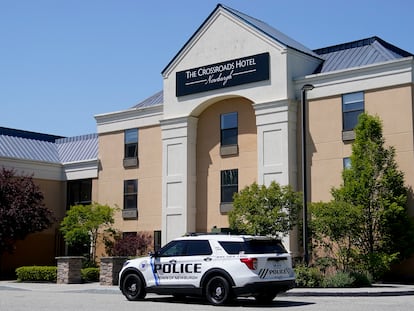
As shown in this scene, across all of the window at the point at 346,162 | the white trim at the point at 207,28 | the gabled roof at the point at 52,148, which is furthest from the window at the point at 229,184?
the gabled roof at the point at 52,148

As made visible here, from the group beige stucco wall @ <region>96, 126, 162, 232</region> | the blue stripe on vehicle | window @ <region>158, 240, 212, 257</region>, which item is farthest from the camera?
beige stucco wall @ <region>96, 126, 162, 232</region>

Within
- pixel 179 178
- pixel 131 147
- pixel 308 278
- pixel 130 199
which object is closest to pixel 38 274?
pixel 130 199

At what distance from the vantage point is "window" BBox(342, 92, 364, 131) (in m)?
29.8

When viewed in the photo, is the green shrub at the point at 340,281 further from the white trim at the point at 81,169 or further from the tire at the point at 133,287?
the white trim at the point at 81,169

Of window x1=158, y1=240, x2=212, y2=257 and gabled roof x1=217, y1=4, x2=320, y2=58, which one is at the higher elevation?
gabled roof x1=217, y1=4, x2=320, y2=58

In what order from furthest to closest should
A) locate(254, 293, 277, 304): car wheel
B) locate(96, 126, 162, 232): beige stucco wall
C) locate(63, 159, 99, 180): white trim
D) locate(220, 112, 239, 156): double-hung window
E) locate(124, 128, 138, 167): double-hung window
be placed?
locate(63, 159, 99, 180): white trim
locate(124, 128, 138, 167): double-hung window
locate(96, 126, 162, 232): beige stucco wall
locate(220, 112, 239, 156): double-hung window
locate(254, 293, 277, 304): car wheel


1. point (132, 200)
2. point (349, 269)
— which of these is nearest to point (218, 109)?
point (132, 200)

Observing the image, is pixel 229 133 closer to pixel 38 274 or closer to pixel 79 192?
pixel 38 274

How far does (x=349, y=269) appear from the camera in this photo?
87.8ft

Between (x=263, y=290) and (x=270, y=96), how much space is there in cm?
1519

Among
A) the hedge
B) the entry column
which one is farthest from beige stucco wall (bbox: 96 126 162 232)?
the hedge

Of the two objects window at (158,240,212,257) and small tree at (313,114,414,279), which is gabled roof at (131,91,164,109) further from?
window at (158,240,212,257)

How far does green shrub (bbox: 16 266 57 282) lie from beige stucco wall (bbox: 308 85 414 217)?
40.5 feet

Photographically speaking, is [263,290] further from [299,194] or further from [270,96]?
[270,96]
